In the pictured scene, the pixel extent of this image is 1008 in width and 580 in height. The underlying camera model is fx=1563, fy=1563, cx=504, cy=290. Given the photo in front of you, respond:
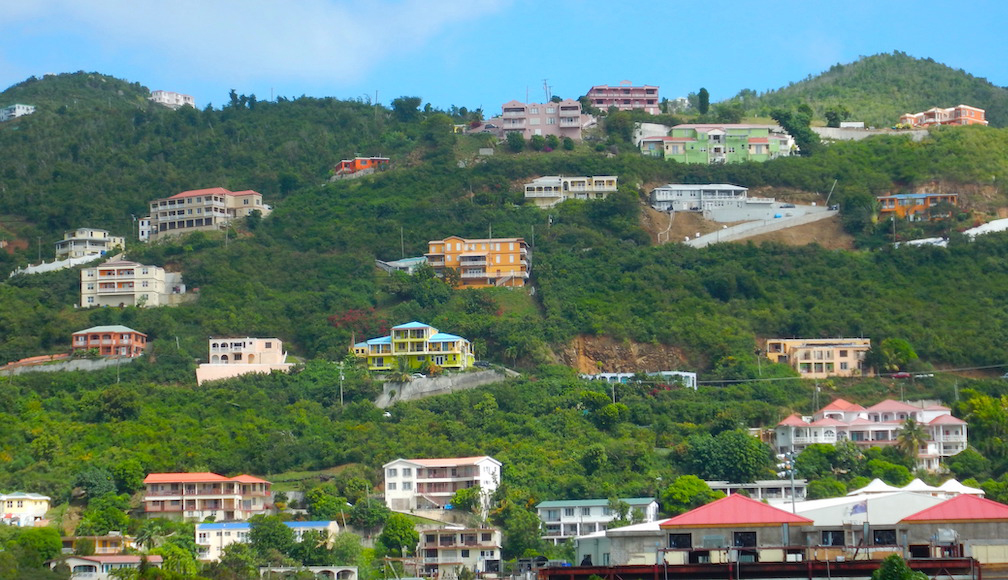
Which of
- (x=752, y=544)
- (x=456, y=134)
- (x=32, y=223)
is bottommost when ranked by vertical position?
(x=752, y=544)

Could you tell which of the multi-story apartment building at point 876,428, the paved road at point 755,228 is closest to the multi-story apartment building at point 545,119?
the paved road at point 755,228

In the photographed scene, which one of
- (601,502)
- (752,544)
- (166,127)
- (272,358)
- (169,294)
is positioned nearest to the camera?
(752,544)

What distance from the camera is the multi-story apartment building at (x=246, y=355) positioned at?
223 feet

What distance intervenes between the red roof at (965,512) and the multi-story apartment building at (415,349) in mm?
39222

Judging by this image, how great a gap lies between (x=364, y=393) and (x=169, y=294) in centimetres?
1600

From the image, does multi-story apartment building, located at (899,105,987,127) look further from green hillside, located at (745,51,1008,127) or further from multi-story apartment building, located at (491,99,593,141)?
multi-story apartment building, located at (491,99,593,141)

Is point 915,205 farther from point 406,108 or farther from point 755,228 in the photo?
point 406,108

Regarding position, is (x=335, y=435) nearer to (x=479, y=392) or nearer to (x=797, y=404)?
(x=479, y=392)

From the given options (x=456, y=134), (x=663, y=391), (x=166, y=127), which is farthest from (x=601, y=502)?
(x=166, y=127)

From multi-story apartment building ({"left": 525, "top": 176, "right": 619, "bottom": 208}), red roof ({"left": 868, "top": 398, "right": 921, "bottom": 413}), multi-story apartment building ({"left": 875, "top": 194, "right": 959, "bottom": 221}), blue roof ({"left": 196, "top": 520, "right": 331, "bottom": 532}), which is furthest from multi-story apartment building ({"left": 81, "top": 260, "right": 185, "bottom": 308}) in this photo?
multi-story apartment building ({"left": 875, "top": 194, "right": 959, "bottom": 221})

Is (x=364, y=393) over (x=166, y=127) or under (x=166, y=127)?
under

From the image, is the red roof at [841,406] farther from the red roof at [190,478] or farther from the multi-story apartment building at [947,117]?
the multi-story apartment building at [947,117]

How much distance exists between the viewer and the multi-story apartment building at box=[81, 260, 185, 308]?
7550 cm

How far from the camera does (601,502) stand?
54.2 m
